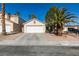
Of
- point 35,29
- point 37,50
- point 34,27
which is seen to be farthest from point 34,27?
Answer: point 37,50

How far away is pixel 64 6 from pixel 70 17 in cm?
164

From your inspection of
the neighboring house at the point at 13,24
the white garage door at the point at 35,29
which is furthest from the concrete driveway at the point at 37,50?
the neighboring house at the point at 13,24

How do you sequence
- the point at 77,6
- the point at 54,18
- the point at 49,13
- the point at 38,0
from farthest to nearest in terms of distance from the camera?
the point at 49,13 < the point at 54,18 < the point at 77,6 < the point at 38,0

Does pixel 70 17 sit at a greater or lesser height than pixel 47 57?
greater

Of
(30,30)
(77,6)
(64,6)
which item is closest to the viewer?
(77,6)

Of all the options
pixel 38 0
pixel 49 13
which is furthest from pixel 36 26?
pixel 38 0

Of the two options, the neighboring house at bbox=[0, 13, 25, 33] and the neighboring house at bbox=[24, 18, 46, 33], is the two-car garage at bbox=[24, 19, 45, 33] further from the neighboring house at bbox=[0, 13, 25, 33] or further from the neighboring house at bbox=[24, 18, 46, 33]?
the neighboring house at bbox=[0, 13, 25, 33]

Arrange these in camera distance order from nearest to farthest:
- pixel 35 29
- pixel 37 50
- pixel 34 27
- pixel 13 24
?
pixel 37 50
pixel 35 29
pixel 34 27
pixel 13 24

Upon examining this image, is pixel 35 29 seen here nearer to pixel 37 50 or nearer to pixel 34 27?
pixel 34 27

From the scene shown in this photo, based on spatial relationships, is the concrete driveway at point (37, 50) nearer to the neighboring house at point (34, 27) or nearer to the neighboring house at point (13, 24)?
the neighboring house at point (34, 27)

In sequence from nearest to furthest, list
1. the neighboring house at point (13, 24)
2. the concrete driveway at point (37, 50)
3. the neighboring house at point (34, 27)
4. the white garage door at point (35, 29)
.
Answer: the concrete driveway at point (37, 50) → the white garage door at point (35, 29) → the neighboring house at point (34, 27) → the neighboring house at point (13, 24)

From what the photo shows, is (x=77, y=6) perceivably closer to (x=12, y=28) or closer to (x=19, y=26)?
(x=12, y=28)

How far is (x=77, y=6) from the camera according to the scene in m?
22.9

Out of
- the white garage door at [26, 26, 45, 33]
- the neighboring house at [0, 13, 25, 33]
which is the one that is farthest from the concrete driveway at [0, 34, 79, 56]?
the neighboring house at [0, 13, 25, 33]
